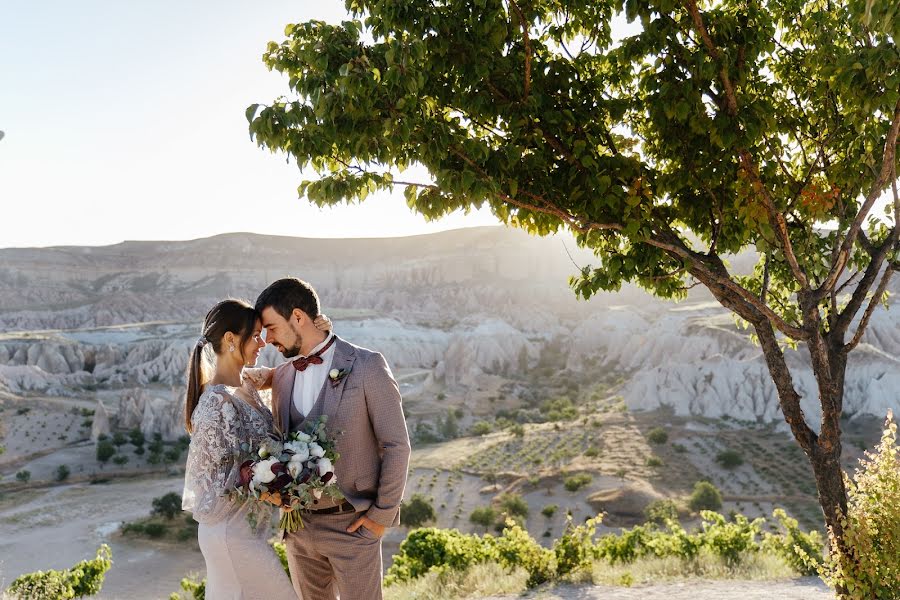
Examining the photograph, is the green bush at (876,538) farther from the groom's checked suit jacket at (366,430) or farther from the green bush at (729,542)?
the green bush at (729,542)

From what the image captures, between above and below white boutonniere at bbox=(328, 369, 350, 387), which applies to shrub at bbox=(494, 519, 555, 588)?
below

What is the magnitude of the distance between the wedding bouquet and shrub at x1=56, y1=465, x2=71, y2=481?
32604 mm

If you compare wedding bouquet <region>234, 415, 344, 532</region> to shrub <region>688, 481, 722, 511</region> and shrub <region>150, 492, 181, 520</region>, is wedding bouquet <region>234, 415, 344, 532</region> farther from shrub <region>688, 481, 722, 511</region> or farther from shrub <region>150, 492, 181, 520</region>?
shrub <region>150, 492, 181, 520</region>

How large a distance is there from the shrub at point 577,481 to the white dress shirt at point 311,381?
872 inches

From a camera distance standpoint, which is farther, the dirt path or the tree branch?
the dirt path

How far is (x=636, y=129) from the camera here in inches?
182

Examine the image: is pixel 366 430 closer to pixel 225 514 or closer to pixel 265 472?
pixel 265 472

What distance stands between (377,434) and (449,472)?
25901 mm

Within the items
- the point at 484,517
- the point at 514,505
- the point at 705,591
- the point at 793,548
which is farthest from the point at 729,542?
the point at 514,505

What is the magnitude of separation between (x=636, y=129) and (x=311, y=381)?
9.65 feet

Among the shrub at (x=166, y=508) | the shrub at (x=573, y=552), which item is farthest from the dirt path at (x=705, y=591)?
the shrub at (x=166, y=508)

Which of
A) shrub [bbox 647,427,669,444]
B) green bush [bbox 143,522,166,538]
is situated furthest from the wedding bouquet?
shrub [bbox 647,427,669,444]

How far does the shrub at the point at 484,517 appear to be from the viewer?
2166cm

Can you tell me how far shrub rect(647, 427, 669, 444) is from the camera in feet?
94.4
